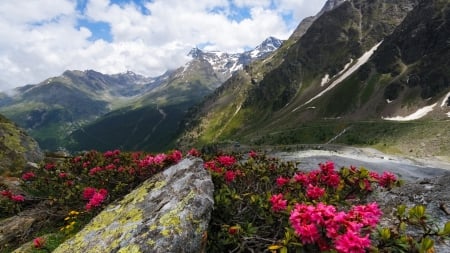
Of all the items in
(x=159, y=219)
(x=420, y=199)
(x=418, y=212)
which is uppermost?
(x=159, y=219)

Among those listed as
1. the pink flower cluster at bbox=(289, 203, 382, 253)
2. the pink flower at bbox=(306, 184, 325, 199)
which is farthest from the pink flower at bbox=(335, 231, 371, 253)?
the pink flower at bbox=(306, 184, 325, 199)

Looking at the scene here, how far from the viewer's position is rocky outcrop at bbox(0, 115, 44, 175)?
31.0m

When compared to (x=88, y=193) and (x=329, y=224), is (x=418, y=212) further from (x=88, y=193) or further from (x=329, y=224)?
(x=88, y=193)

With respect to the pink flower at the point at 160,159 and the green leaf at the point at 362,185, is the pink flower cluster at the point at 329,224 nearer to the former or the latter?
the green leaf at the point at 362,185

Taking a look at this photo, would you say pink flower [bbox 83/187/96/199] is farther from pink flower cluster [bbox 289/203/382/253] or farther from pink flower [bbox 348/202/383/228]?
pink flower [bbox 348/202/383/228]

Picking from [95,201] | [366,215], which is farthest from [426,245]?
[95,201]

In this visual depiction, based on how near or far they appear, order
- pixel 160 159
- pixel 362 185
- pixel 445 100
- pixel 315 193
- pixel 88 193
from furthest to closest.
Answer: pixel 445 100 → pixel 88 193 → pixel 160 159 → pixel 362 185 → pixel 315 193

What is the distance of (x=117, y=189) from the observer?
12984mm

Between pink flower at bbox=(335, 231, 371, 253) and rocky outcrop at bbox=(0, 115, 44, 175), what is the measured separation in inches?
1150

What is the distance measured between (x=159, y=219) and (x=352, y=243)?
4548 mm

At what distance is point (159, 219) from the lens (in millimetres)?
8953

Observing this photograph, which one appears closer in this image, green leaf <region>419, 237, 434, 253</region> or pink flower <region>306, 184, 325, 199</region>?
green leaf <region>419, 237, 434, 253</region>

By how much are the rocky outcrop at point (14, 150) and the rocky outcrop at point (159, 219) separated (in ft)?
75.4

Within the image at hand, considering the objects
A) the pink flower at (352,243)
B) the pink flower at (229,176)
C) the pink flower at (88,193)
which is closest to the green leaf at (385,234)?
the pink flower at (352,243)
